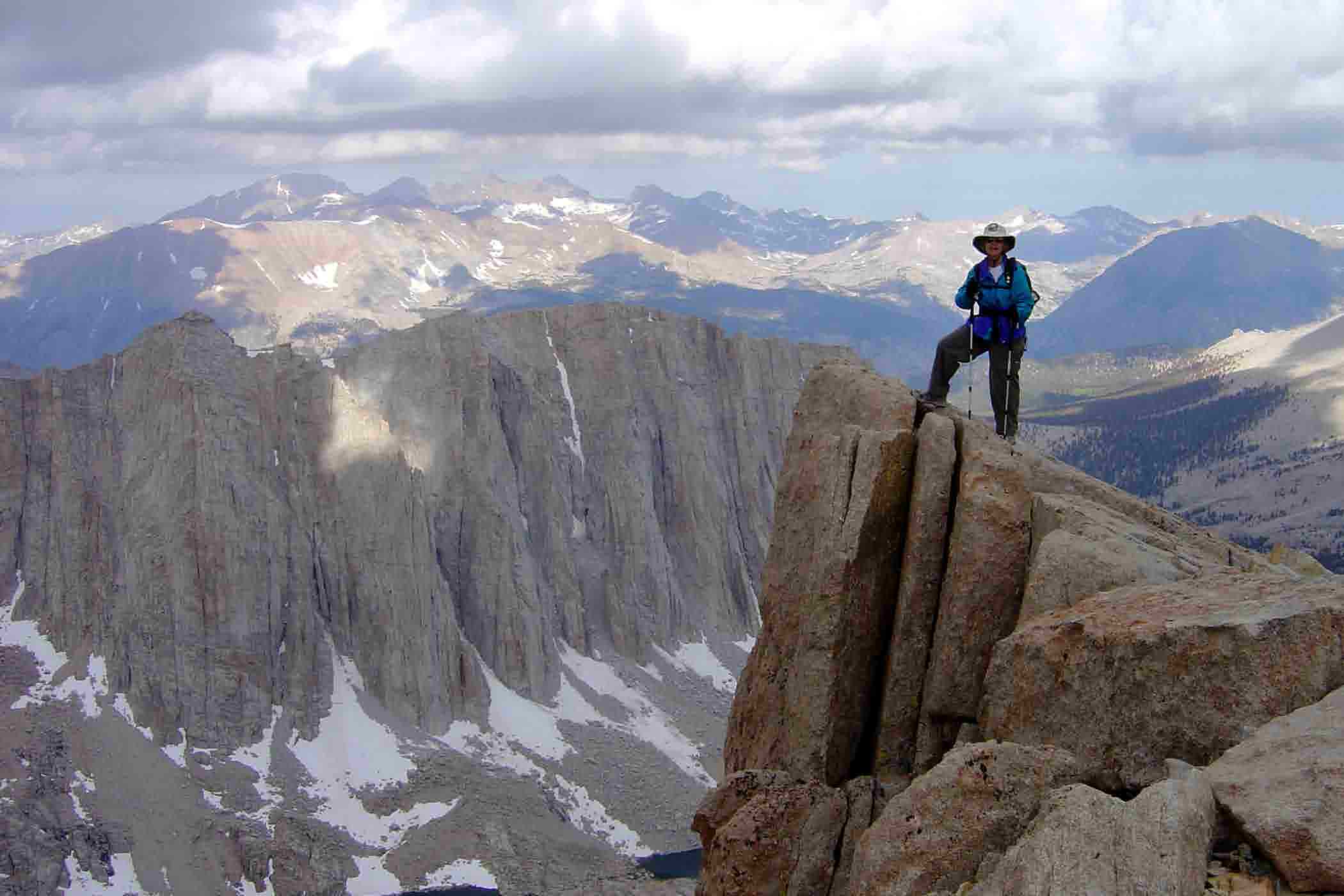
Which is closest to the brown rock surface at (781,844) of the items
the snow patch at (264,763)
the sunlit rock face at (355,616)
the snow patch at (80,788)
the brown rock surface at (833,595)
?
the brown rock surface at (833,595)

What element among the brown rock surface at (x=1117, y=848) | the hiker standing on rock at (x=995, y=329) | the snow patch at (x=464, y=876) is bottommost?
the snow patch at (x=464, y=876)

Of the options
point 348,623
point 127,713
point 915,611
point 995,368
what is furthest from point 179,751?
point 915,611

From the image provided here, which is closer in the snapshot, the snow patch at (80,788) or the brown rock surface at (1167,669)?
the brown rock surface at (1167,669)

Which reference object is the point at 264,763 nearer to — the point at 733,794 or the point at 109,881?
the point at 109,881

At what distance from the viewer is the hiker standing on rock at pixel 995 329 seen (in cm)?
2253

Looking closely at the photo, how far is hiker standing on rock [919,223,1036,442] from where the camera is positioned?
22531mm

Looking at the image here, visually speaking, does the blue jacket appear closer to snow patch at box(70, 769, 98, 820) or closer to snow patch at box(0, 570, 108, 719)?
snow patch at box(70, 769, 98, 820)

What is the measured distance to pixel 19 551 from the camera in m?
116

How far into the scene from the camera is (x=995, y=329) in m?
23.0

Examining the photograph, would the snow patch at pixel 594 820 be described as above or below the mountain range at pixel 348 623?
below

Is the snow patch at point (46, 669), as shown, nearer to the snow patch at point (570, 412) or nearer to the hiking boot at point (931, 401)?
the snow patch at point (570, 412)

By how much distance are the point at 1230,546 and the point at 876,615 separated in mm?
6373

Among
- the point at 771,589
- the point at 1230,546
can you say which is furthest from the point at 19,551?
the point at 1230,546

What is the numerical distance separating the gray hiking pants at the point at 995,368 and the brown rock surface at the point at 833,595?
82cm
